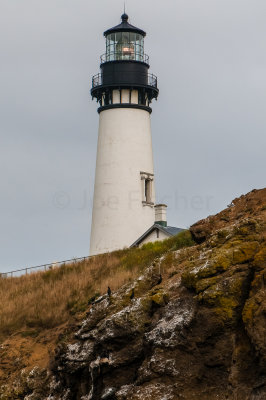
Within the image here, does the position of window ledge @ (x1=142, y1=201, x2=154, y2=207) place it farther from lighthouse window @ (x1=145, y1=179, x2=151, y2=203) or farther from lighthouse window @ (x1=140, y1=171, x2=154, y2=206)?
lighthouse window @ (x1=145, y1=179, x2=151, y2=203)

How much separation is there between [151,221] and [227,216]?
17.3m

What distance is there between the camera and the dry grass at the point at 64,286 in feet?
83.9

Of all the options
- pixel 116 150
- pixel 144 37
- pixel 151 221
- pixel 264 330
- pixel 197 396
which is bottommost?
pixel 197 396

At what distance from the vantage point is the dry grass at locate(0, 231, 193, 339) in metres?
25.6

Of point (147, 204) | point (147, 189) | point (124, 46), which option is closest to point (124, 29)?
point (124, 46)

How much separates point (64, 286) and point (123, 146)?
1186 cm

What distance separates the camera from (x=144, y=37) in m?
40.6

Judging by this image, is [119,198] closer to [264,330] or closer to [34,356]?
[34,356]

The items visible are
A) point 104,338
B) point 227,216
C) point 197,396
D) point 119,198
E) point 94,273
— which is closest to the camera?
point 197,396

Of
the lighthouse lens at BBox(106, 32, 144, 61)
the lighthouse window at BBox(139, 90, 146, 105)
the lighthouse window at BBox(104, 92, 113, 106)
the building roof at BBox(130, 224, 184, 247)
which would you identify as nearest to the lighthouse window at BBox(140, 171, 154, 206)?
the building roof at BBox(130, 224, 184, 247)

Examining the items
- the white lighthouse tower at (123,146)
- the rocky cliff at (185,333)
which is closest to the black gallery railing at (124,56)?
the white lighthouse tower at (123,146)

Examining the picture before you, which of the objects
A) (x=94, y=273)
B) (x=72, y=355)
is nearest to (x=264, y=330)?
(x=72, y=355)

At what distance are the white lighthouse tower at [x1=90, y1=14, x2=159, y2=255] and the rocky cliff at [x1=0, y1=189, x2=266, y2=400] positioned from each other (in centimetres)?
1677

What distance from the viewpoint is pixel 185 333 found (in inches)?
674
